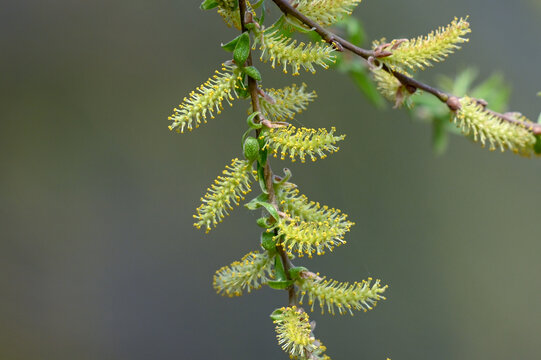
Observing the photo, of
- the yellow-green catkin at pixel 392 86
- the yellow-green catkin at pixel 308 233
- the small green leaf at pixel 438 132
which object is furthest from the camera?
the small green leaf at pixel 438 132

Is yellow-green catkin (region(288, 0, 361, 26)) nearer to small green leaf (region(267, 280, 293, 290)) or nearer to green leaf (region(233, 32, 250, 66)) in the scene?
green leaf (region(233, 32, 250, 66))

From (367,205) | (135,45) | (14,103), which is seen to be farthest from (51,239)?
(367,205)

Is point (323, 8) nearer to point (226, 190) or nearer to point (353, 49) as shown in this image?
point (353, 49)

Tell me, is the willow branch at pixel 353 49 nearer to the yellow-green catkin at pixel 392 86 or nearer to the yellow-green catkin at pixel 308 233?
the yellow-green catkin at pixel 392 86

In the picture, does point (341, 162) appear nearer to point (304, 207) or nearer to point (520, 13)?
point (520, 13)

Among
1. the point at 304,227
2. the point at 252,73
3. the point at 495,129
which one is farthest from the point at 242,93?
the point at 495,129

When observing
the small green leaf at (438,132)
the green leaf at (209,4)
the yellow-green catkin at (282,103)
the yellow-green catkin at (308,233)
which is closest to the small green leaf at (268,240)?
the yellow-green catkin at (308,233)
